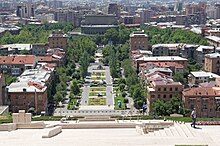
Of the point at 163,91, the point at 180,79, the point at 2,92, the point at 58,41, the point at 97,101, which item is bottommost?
the point at 97,101

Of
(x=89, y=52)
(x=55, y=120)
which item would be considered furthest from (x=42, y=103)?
(x=89, y=52)

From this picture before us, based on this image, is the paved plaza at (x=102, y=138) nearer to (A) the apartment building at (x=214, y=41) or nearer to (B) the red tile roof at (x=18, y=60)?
(B) the red tile roof at (x=18, y=60)

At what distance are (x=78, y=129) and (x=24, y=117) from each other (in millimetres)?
2503

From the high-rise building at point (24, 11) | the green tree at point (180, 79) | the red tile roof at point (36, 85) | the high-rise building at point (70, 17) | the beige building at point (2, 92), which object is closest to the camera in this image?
the beige building at point (2, 92)

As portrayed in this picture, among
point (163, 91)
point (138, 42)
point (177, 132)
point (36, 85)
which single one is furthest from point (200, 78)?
point (177, 132)

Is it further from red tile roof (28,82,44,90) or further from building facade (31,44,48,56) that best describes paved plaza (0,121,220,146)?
building facade (31,44,48,56)

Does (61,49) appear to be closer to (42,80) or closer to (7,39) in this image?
(7,39)

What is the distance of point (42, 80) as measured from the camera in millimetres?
37250

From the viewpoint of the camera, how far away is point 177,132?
1852 centimetres

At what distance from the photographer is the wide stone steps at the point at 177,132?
18.0 meters

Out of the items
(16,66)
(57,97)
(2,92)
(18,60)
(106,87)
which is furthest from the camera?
(18,60)

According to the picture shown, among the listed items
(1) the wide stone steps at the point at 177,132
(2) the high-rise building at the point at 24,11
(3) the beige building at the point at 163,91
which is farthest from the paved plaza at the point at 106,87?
(2) the high-rise building at the point at 24,11

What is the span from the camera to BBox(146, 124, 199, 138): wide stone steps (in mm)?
→ 17969

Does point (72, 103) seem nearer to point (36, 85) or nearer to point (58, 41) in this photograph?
point (36, 85)
